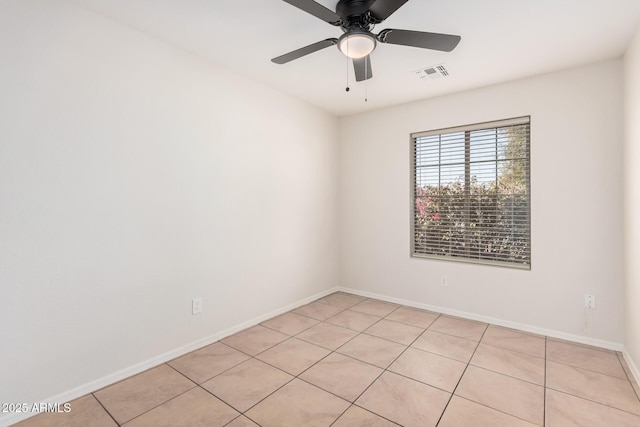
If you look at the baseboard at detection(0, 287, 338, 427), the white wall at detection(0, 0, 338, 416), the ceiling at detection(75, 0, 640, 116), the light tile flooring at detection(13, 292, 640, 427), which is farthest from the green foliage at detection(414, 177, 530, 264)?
the baseboard at detection(0, 287, 338, 427)

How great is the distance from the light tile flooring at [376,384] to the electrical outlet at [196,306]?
340 millimetres

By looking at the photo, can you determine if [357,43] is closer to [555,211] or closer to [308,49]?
[308,49]

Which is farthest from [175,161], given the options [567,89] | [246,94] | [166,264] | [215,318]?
[567,89]

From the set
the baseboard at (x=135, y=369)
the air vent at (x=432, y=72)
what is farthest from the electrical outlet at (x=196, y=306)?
the air vent at (x=432, y=72)

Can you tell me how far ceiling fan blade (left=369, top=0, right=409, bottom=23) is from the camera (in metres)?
1.65

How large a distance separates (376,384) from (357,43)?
7.44 feet

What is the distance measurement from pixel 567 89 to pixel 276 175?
9.79 ft

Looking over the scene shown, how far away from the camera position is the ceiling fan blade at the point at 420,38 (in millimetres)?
1864

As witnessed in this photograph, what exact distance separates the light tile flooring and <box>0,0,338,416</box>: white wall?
0.36 metres

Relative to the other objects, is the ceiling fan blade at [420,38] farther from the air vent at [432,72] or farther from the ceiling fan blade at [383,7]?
the air vent at [432,72]

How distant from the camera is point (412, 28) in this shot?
7.44ft

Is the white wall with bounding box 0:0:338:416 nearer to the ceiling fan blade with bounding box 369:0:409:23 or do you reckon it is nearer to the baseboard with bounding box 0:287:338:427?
the baseboard with bounding box 0:287:338:427

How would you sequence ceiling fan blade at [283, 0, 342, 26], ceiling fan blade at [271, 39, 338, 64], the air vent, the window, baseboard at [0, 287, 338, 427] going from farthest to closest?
the window
the air vent
ceiling fan blade at [271, 39, 338, 64]
baseboard at [0, 287, 338, 427]
ceiling fan blade at [283, 0, 342, 26]

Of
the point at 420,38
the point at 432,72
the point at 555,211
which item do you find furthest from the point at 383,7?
the point at 555,211
